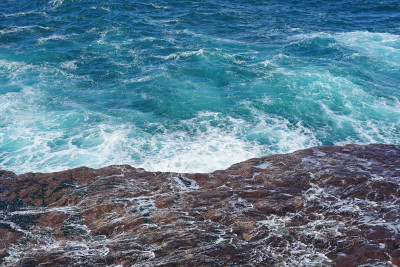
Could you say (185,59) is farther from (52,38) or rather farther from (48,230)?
(48,230)

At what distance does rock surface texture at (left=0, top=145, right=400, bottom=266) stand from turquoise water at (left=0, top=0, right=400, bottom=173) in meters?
3.99

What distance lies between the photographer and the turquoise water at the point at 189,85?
16.5m

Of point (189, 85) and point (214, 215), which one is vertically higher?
point (189, 85)

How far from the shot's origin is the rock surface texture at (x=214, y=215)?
795 cm

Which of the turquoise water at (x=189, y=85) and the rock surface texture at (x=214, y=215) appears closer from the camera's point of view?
the rock surface texture at (x=214, y=215)

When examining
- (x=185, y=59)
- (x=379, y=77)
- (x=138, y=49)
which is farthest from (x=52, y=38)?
(x=379, y=77)

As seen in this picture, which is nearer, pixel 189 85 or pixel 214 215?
pixel 214 215

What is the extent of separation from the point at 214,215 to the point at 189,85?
1355 centimetres

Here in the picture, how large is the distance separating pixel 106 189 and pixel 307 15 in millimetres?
29149

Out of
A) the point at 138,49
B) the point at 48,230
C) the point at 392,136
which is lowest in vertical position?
the point at 392,136

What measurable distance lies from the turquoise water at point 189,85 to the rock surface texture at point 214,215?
13.1 feet

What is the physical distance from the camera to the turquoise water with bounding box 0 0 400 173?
16.5 m

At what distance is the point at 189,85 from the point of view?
21.8m

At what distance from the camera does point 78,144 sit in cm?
1653
